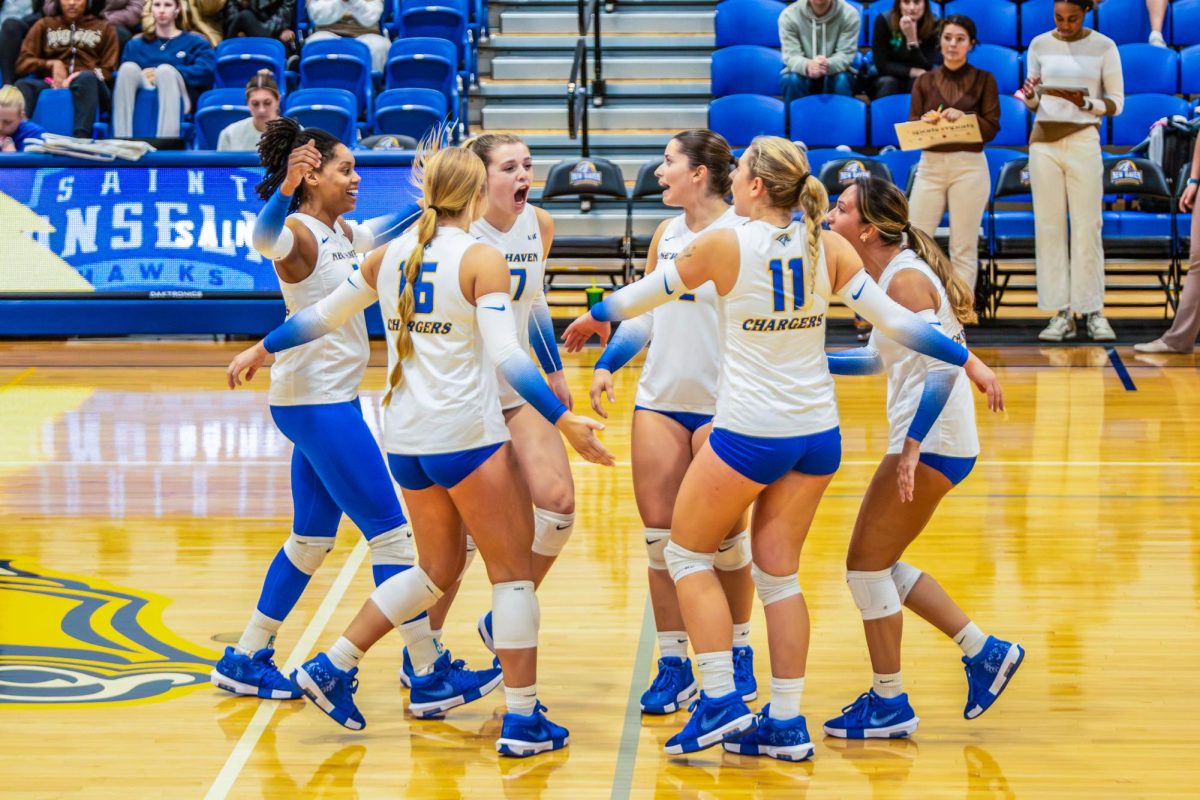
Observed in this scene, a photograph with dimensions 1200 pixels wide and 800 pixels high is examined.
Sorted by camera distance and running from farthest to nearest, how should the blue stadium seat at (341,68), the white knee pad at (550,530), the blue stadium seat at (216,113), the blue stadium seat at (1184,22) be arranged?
the blue stadium seat at (1184,22)
the blue stadium seat at (341,68)
the blue stadium seat at (216,113)
the white knee pad at (550,530)

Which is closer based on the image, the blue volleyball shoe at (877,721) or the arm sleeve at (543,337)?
the blue volleyball shoe at (877,721)

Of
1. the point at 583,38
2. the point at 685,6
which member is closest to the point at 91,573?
the point at 583,38

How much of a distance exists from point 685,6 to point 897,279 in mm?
10779

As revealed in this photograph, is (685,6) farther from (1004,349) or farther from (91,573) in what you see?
(91,573)

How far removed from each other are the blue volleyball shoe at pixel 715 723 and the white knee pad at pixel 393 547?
1.04 meters

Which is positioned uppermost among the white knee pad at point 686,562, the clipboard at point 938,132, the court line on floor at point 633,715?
the clipboard at point 938,132

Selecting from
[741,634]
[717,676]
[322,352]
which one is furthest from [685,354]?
[322,352]

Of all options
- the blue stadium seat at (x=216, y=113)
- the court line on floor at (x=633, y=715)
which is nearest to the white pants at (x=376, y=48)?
the blue stadium seat at (x=216, y=113)

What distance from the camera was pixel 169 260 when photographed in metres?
11.5

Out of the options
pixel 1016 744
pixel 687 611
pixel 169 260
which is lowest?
pixel 1016 744

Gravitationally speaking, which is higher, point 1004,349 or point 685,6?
point 685,6

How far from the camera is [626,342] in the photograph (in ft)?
15.8

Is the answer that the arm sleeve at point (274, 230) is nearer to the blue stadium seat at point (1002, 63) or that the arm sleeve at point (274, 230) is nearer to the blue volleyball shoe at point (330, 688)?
the blue volleyball shoe at point (330, 688)

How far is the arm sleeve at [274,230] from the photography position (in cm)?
473
